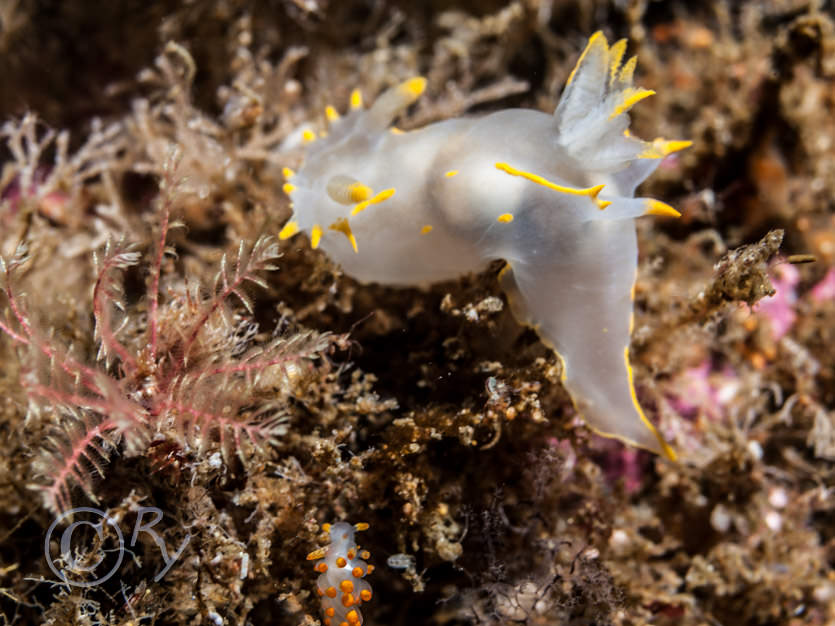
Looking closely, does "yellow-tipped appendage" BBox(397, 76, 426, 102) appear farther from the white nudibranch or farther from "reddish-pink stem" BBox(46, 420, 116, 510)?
"reddish-pink stem" BBox(46, 420, 116, 510)

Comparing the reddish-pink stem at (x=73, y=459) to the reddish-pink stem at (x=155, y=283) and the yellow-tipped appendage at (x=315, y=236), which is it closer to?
the reddish-pink stem at (x=155, y=283)

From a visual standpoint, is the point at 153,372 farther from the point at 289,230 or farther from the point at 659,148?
the point at 659,148

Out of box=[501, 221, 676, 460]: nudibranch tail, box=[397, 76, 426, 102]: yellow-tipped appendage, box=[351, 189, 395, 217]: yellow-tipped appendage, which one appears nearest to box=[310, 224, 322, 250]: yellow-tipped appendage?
box=[351, 189, 395, 217]: yellow-tipped appendage

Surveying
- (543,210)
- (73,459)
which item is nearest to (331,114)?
(543,210)

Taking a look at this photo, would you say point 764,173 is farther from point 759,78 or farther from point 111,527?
point 111,527

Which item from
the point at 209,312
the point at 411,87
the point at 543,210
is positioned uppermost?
the point at 411,87
